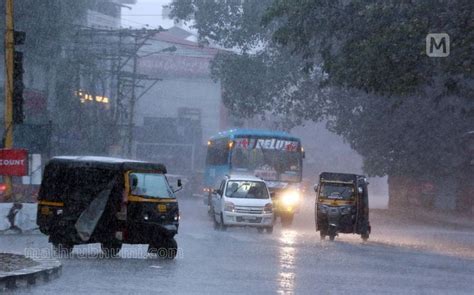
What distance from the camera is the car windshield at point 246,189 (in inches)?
1416

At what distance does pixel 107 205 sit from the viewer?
72.7ft

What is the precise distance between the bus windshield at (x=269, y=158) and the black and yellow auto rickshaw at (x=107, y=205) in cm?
2014

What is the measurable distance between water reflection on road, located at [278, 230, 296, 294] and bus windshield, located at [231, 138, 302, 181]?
8.18m

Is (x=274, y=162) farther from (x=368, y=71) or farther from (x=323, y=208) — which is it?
(x=368, y=71)

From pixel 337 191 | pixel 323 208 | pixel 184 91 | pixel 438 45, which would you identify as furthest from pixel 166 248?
pixel 184 91

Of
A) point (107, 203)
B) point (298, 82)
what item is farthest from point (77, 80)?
point (107, 203)

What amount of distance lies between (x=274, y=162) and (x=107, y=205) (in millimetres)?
21432

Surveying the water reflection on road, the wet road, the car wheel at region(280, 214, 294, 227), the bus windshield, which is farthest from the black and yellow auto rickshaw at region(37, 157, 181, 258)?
the bus windshield

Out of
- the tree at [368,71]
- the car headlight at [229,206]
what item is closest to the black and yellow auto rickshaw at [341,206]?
the tree at [368,71]

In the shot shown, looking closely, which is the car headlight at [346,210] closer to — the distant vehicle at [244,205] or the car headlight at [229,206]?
the distant vehicle at [244,205]

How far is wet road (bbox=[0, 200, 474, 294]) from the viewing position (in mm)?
16625

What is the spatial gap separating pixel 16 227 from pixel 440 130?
97.2ft

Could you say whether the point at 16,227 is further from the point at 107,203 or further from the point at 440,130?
the point at 440,130

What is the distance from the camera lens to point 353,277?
19266 mm
